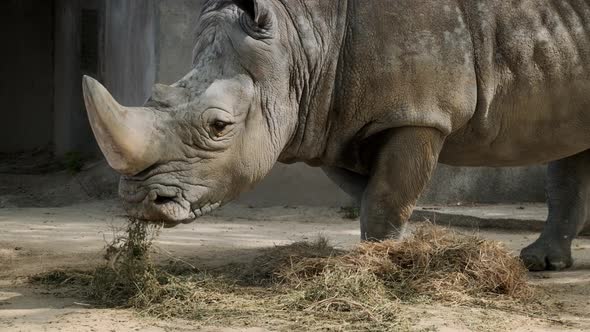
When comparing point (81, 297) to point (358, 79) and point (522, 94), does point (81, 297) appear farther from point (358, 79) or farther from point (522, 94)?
point (522, 94)

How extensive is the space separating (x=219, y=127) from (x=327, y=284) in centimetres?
99

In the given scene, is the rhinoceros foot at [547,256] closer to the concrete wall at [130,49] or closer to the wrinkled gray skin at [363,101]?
the wrinkled gray skin at [363,101]

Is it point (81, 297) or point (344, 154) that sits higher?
point (344, 154)

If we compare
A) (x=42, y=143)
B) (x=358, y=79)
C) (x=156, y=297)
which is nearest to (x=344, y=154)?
(x=358, y=79)

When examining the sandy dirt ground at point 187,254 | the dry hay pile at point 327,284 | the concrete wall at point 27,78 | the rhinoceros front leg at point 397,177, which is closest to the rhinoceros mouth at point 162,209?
the dry hay pile at point 327,284

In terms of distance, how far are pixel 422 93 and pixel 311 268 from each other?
3.86 ft

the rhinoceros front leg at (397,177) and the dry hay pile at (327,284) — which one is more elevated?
the rhinoceros front leg at (397,177)

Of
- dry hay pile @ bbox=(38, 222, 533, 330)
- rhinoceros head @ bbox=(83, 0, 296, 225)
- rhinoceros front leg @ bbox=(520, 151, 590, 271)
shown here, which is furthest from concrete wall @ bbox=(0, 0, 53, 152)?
rhinoceros head @ bbox=(83, 0, 296, 225)

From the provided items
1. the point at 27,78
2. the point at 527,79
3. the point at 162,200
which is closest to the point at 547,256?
the point at 527,79

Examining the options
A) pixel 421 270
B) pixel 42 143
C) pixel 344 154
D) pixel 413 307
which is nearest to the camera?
pixel 413 307

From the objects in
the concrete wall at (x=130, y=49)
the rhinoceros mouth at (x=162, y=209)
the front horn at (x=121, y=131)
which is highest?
the concrete wall at (x=130, y=49)

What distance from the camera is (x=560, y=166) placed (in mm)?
7402

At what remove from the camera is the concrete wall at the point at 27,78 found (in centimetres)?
1599

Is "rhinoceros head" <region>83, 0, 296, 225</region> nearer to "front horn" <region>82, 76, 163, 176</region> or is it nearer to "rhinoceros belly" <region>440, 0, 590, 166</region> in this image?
"front horn" <region>82, 76, 163, 176</region>
